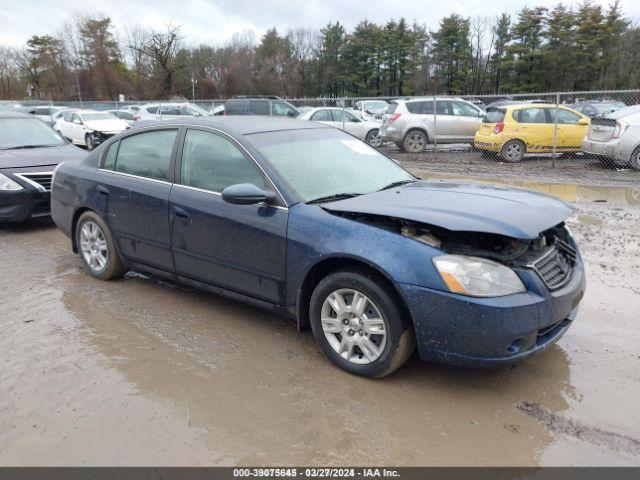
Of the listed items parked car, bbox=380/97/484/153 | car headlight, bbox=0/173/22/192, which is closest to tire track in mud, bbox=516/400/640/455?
car headlight, bbox=0/173/22/192

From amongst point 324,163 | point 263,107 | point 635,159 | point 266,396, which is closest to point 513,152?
point 635,159

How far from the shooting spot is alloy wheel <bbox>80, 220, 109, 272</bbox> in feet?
17.2

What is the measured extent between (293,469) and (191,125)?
2.95 meters

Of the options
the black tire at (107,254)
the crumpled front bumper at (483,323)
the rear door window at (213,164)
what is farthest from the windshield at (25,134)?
the crumpled front bumper at (483,323)

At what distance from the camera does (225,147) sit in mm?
4234

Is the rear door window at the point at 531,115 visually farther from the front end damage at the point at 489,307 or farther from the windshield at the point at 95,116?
the windshield at the point at 95,116

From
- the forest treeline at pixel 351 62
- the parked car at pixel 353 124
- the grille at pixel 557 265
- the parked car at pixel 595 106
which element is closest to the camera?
the grille at pixel 557 265

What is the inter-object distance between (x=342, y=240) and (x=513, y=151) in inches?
468

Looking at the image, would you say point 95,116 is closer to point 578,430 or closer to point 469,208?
point 469,208

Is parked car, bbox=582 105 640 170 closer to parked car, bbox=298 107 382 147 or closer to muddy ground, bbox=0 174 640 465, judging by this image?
parked car, bbox=298 107 382 147

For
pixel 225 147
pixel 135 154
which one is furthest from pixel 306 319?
pixel 135 154

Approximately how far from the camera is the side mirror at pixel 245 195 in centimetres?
368

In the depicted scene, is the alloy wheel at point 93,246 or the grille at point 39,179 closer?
the alloy wheel at point 93,246

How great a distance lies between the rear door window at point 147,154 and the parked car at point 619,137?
10972 mm
